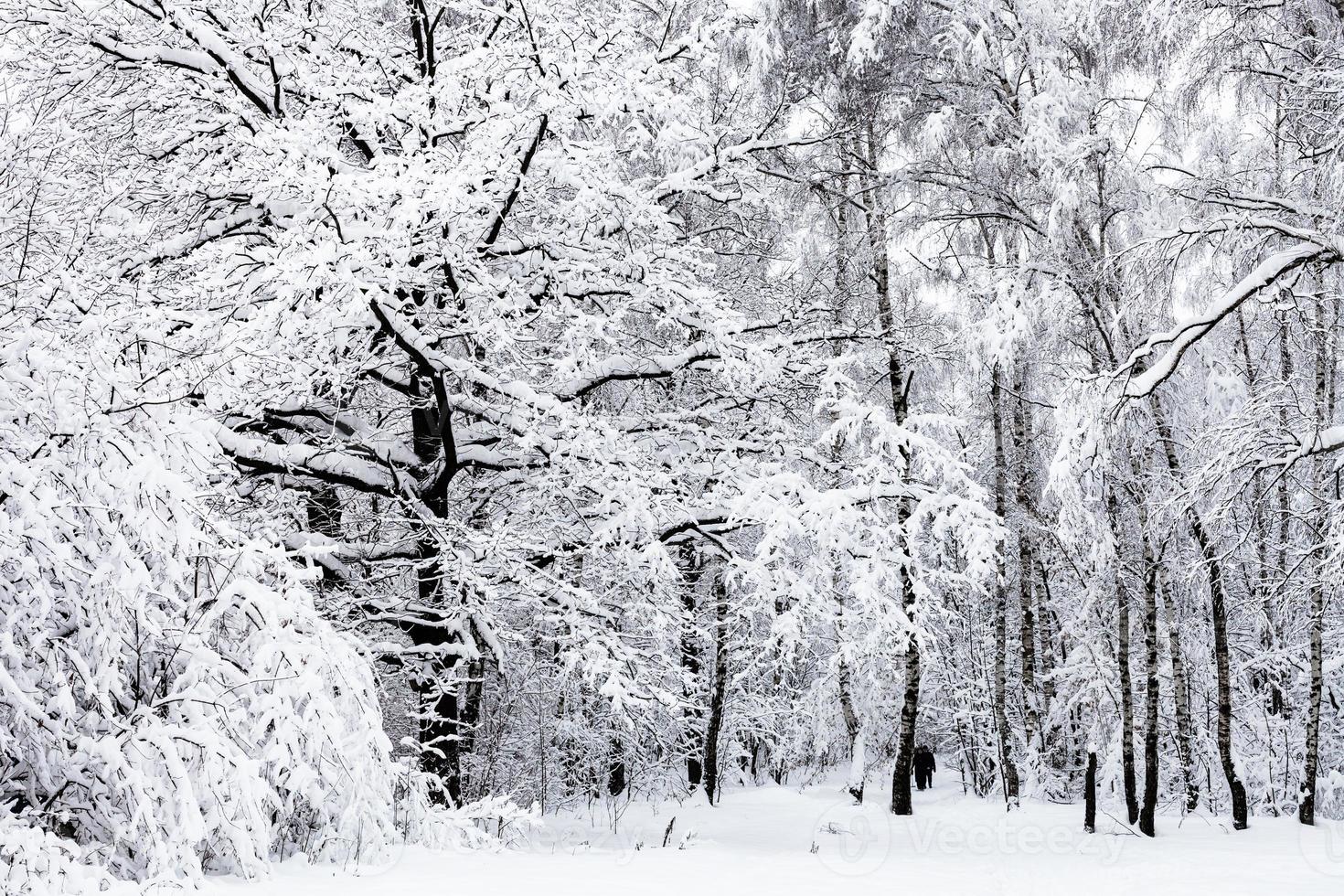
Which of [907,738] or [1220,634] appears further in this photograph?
[907,738]

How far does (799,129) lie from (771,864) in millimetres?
9344

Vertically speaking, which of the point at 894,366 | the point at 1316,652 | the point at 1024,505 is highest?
the point at 894,366

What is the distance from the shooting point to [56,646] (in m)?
3.80

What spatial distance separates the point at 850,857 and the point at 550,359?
4888 millimetres

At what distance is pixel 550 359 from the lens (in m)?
8.08

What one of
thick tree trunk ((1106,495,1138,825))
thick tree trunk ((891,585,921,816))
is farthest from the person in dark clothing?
thick tree trunk ((1106,495,1138,825))

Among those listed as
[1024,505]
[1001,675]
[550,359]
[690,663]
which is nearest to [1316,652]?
[1024,505]

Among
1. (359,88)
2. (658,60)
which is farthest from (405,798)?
(658,60)

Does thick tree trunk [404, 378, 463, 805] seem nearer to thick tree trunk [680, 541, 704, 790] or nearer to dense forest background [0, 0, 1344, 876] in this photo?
dense forest background [0, 0, 1344, 876]

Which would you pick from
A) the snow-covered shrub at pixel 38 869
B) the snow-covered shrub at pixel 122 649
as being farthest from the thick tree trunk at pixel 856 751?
the snow-covered shrub at pixel 38 869

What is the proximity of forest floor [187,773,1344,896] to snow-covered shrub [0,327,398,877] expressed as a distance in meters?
0.40

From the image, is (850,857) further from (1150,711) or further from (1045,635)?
(1045,635)

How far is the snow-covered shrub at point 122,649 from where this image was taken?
3.62 meters

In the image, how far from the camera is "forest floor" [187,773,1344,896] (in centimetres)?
429
